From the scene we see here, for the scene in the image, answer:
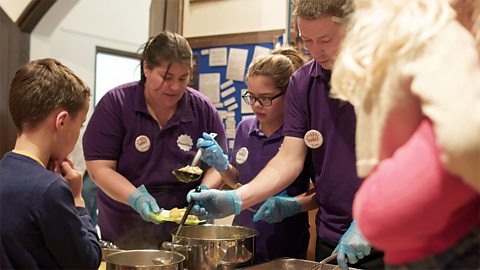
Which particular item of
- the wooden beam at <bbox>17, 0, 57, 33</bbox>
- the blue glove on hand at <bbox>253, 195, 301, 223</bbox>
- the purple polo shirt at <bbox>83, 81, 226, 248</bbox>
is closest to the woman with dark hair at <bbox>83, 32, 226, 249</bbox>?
the purple polo shirt at <bbox>83, 81, 226, 248</bbox>

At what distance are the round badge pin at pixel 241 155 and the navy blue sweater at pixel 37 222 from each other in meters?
0.89

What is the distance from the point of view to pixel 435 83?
0.63m

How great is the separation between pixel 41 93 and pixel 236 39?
6.09 feet

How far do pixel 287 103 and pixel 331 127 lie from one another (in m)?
0.20

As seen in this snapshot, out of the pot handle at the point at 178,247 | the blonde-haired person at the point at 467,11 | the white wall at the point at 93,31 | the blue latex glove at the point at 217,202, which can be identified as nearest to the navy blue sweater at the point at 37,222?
the pot handle at the point at 178,247

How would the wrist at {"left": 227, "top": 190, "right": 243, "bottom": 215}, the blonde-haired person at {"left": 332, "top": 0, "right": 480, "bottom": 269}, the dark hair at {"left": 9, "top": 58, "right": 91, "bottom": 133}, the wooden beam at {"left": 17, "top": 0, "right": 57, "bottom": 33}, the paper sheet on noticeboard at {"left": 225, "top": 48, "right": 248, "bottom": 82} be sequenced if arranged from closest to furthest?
the blonde-haired person at {"left": 332, "top": 0, "right": 480, "bottom": 269}
the dark hair at {"left": 9, "top": 58, "right": 91, "bottom": 133}
the wrist at {"left": 227, "top": 190, "right": 243, "bottom": 215}
the paper sheet on noticeboard at {"left": 225, "top": 48, "right": 248, "bottom": 82}
the wooden beam at {"left": 17, "top": 0, "right": 57, "bottom": 33}

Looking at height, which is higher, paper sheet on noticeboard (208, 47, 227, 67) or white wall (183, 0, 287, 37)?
white wall (183, 0, 287, 37)

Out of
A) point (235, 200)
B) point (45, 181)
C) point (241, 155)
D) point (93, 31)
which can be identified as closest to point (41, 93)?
point (45, 181)

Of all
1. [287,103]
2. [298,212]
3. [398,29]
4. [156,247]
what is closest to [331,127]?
[287,103]

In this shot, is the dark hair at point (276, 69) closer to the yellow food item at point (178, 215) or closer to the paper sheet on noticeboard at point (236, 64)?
the yellow food item at point (178, 215)

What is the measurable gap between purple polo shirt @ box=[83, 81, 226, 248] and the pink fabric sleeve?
1.43m

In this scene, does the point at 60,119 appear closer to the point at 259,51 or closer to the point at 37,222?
the point at 37,222

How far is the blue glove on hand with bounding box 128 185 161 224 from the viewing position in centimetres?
185

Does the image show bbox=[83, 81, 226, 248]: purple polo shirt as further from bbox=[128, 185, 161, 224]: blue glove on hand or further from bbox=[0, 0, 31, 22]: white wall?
bbox=[0, 0, 31, 22]: white wall
